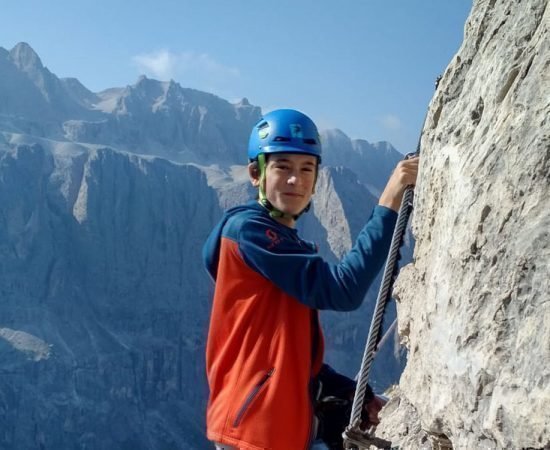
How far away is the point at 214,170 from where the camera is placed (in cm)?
10875

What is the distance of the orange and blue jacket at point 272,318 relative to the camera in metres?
2.67

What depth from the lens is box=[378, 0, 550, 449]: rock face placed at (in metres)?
1.76

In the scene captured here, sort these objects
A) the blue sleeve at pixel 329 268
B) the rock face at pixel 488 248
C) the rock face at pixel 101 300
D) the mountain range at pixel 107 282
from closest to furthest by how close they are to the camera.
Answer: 1. the rock face at pixel 488 248
2. the blue sleeve at pixel 329 268
3. the rock face at pixel 101 300
4. the mountain range at pixel 107 282

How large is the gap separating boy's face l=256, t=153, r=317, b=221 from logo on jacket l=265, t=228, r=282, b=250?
23cm

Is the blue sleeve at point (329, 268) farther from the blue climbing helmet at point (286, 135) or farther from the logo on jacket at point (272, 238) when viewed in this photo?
the blue climbing helmet at point (286, 135)

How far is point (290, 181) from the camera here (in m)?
3.02

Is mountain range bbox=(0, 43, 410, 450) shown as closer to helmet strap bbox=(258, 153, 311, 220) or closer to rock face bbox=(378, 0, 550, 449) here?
helmet strap bbox=(258, 153, 311, 220)

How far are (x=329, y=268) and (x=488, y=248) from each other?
0.85 meters

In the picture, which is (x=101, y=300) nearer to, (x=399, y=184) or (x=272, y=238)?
(x=272, y=238)

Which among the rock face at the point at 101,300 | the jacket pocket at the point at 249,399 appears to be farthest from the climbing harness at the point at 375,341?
the rock face at the point at 101,300

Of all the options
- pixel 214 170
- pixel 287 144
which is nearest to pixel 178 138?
pixel 214 170

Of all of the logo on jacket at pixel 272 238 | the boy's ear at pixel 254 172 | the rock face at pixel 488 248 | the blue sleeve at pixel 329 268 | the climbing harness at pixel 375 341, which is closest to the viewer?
the rock face at pixel 488 248

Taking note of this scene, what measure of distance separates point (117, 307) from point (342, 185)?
37951 mm

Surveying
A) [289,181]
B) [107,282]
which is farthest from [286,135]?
[107,282]
